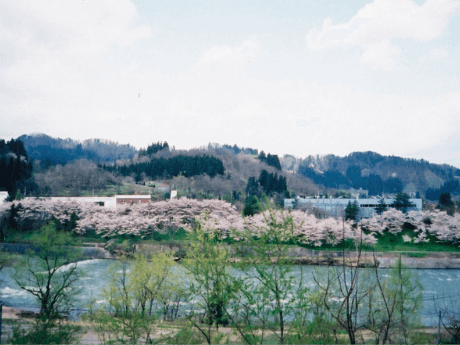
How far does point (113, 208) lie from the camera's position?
32.2 metres

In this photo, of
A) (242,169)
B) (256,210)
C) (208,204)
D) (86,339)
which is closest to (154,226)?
(208,204)

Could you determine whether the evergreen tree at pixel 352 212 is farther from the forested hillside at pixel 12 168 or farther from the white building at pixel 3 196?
the forested hillside at pixel 12 168

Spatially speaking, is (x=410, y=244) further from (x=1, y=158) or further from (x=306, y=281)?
(x=1, y=158)

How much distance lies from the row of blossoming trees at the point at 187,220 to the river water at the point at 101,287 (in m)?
4.71

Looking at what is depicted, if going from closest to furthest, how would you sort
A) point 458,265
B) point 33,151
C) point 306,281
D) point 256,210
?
1. point 306,281
2. point 458,265
3. point 256,210
4. point 33,151

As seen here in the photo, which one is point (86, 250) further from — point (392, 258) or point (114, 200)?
point (392, 258)

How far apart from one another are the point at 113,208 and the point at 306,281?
2041cm

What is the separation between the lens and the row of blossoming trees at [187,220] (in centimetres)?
2844

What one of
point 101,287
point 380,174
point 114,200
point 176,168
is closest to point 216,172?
point 176,168

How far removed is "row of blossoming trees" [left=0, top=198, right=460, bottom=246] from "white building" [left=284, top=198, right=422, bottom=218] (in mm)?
3286

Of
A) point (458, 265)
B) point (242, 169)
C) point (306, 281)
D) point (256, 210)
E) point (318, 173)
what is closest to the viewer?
point (306, 281)

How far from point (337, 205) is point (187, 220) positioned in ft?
53.0

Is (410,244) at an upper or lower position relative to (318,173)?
lower

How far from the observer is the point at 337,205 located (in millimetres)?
35875
